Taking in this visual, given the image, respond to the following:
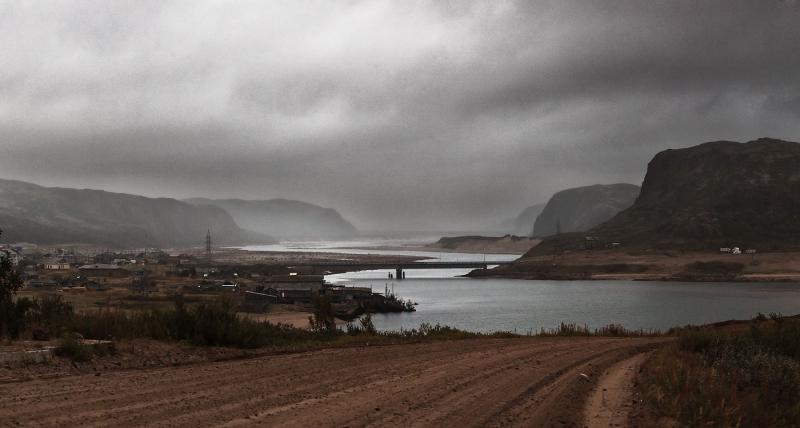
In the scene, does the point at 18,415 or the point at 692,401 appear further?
the point at 692,401

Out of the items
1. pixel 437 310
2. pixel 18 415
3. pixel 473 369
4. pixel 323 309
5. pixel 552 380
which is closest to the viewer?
pixel 18 415

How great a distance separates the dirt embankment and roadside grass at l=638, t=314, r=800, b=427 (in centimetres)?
12011

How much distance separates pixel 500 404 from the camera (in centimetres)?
1227

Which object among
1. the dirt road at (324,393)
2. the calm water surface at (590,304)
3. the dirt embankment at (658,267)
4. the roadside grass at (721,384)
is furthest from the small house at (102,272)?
the roadside grass at (721,384)

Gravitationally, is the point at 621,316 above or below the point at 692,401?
below

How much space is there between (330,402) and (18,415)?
5177 mm

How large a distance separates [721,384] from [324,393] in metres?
8.31

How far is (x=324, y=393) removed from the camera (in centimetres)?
1296

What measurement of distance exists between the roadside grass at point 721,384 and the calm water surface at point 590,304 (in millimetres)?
31141

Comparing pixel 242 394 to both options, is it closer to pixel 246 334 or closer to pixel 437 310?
pixel 246 334

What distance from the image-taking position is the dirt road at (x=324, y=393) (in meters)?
10.6

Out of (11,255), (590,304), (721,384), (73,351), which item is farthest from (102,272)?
(721,384)

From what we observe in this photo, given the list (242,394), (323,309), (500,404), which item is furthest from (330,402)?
(323,309)

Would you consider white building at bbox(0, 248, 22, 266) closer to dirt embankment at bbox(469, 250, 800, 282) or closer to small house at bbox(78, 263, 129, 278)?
small house at bbox(78, 263, 129, 278)
